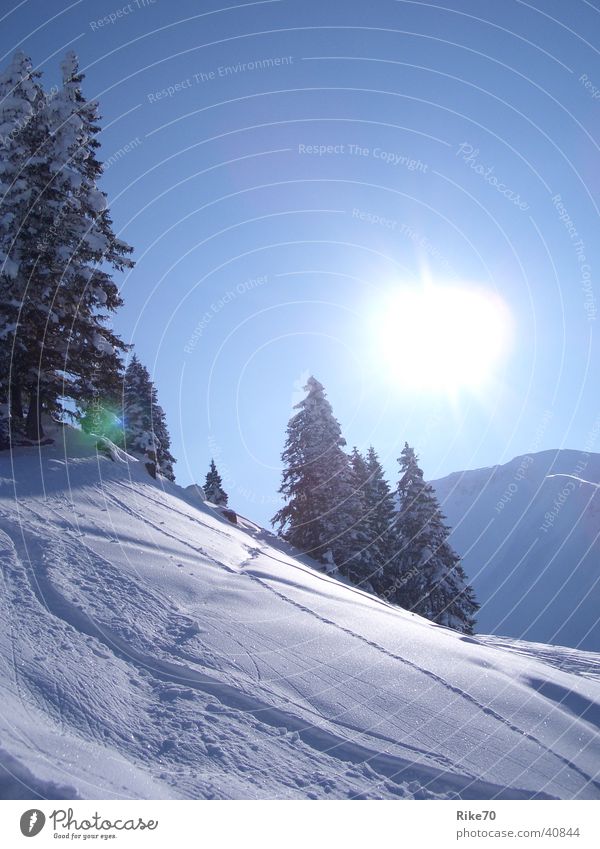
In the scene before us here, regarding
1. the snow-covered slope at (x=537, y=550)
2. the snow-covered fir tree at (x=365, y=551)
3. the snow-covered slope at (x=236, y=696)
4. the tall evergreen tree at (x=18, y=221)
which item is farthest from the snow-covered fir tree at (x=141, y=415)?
the snow-covered slope at (x=537, y=550)

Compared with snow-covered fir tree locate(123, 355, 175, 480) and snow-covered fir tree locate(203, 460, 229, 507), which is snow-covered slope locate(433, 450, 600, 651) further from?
snow-covered fir tree locate(123, 355, 175, 480)

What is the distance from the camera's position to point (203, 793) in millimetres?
3492

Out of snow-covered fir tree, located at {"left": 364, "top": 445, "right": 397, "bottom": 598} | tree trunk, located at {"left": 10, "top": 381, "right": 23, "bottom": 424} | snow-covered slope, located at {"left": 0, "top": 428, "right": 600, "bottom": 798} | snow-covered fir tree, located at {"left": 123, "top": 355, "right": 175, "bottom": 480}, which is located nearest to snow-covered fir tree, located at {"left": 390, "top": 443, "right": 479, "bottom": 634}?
snow-covered fir tree, located at {"left": 364, "top": 445, "right": 397, "bottom": 598}

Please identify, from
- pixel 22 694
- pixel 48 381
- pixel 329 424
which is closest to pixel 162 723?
pixel 22 694

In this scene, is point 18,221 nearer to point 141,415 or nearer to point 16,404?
point 16,404

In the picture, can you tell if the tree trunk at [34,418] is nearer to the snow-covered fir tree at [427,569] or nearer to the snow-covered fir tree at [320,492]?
the snow-covered fir tree at [320,492]

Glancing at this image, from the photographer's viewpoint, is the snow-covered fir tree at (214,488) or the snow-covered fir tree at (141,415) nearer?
the snow-covered fir tree at (141,415)

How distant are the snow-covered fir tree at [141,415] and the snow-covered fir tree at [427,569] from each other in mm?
15123

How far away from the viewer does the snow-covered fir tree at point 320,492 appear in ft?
84.7

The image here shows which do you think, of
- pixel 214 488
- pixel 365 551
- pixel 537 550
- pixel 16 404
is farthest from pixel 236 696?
pixel 537 550

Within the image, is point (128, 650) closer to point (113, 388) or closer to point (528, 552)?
point (113, 388)

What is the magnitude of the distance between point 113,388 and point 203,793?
15.5 m

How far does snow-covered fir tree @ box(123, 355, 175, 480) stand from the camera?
30.7 m

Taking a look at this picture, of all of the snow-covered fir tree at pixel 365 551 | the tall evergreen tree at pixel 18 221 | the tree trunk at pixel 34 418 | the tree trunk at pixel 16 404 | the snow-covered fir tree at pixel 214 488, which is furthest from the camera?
the snow-covered fir tree at pixel 214 488
